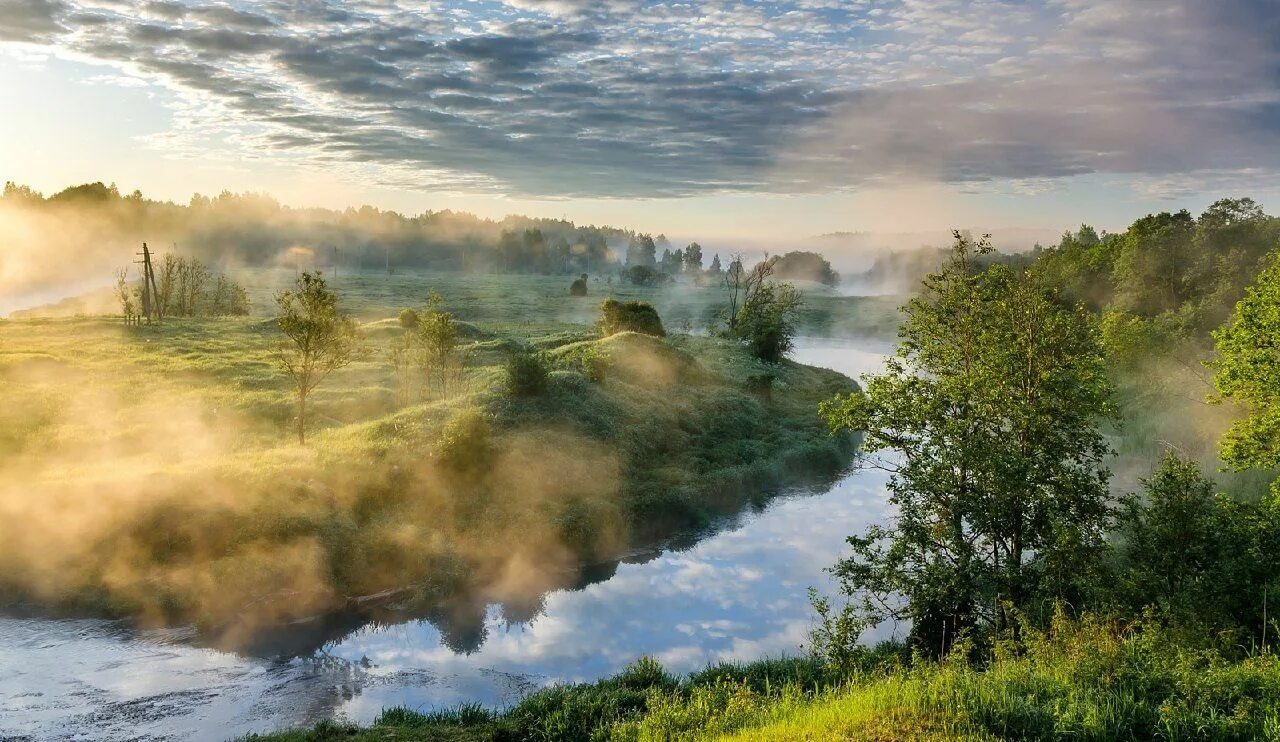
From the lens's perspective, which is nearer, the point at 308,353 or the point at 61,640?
the point at 61,640

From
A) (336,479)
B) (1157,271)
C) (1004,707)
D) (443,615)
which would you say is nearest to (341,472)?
(336,479)

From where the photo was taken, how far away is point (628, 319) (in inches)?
3270

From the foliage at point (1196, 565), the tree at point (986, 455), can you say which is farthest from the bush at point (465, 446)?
the foliage at point (1196, 565)

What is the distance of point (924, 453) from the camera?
24.1 metres

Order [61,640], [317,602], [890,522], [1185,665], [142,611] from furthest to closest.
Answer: [890,522] < [317,602] < [142,611] < [61,640] < [1185,665]

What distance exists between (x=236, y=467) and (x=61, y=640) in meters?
10.7

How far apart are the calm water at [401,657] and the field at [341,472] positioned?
2039 mm

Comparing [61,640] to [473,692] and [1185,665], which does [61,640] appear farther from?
[1185,665]

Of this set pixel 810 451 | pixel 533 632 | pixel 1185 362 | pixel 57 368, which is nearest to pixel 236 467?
pixel 533 632

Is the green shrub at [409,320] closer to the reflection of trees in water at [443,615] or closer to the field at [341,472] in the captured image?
the field at [341,472]

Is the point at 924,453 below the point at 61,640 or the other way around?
the other way around

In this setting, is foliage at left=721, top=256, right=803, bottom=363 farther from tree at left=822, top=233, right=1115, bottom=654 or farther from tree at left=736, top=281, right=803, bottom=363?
tree at left=822, top=233, right=1115, bottom=654

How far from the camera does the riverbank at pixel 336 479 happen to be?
3028cm

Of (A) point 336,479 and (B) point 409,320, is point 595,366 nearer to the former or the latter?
(A) point 336,479
